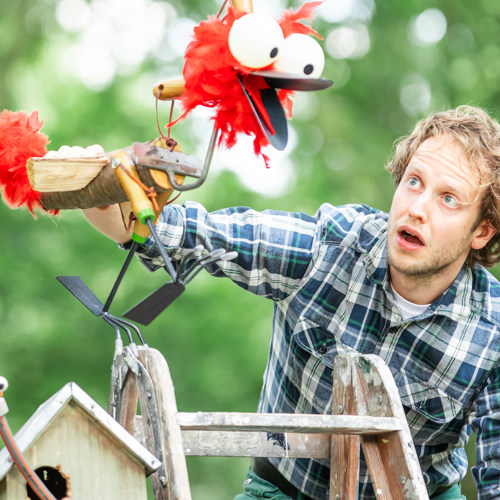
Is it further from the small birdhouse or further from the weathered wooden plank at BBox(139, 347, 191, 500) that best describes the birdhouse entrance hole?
the weathered wooden plank at BBox(139, 347, 191, 500)

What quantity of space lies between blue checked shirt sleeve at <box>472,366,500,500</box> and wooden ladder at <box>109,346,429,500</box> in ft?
1.10

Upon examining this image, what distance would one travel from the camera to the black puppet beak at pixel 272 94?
1.19 meters

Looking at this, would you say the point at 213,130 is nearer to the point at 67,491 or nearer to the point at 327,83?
the point at 327,83

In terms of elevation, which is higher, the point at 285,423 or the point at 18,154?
the point at 18,154

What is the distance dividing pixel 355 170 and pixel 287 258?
4.42 meters

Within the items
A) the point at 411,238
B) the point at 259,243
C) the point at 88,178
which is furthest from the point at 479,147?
the point at 88,178

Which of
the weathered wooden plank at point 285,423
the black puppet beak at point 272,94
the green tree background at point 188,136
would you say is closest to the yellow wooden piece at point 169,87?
the black puppet beak at point 272,94

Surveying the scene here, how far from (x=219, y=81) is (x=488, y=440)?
1.05 meters

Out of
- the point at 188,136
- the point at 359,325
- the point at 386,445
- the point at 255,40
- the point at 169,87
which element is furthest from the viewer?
the point at 188,136

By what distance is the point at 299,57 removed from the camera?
3.92 ft

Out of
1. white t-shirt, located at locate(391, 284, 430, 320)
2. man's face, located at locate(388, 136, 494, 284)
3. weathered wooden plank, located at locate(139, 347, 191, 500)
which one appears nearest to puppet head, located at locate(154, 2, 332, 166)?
weathered wooden plank, located at locate(139, 347, 191, 500)

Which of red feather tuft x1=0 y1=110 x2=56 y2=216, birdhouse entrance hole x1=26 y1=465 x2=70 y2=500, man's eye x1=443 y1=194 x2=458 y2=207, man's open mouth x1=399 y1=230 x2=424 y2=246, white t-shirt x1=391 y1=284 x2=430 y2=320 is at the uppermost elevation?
red feather tuft x1=0 y1=110 x2=56 y2=216

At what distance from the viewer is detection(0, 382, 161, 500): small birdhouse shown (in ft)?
3.92

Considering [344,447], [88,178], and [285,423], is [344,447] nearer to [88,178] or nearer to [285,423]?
[285,423]
